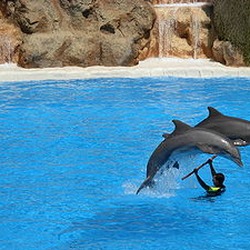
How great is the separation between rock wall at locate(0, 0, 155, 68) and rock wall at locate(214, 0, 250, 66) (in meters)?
2.03

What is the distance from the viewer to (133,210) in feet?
20.9

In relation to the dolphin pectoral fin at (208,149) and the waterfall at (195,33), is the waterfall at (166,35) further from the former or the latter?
the dolphin pectoral fin at (208,149)

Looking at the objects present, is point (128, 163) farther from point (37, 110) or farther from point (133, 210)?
point (37, 110)

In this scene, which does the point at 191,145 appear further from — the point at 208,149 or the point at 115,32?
the point at 115,32

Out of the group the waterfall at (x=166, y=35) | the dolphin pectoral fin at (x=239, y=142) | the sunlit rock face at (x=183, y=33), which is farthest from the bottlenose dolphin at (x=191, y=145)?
the waterfall at (x=166, y=35)

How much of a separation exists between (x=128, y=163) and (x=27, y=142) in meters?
1.90

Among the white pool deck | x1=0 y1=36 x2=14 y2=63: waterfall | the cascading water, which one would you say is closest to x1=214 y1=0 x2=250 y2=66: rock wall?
the white pool deck

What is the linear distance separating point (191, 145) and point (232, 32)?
475 inches

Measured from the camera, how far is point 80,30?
17.6 metres

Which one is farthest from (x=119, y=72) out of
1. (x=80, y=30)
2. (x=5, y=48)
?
(x=5, y=48)

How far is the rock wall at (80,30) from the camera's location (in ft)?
55.3

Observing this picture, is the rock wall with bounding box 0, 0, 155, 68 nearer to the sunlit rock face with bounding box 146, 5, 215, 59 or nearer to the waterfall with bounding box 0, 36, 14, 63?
the waterfall with bounding box 0, 36, 14, 63

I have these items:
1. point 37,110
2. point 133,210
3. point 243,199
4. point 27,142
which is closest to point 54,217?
point 133,210

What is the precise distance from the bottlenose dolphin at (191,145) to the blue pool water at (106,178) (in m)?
0.61
